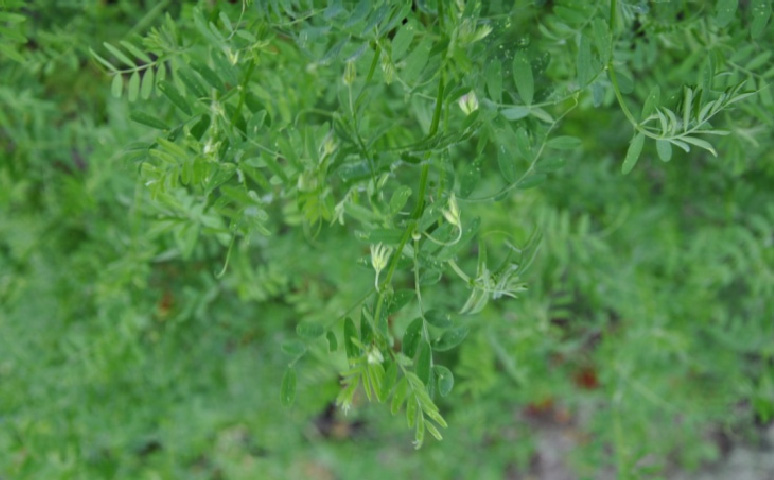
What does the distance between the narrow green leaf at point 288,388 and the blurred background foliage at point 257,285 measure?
1.25ft

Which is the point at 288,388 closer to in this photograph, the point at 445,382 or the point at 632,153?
the point at 445,382

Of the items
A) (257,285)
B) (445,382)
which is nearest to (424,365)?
(445,382)

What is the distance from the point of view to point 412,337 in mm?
553

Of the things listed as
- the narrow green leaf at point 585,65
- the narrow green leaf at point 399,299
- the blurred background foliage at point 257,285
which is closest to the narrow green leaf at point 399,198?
the narrow green leaf at point 399,299

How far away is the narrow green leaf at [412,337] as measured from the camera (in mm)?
549

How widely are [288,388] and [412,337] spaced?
4.3 inches

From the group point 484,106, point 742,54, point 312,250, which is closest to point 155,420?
point 312,250

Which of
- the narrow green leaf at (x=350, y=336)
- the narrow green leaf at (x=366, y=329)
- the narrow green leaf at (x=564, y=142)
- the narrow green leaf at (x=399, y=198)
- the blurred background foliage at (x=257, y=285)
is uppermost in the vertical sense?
the narrow green leaf at (x=399, y=198)

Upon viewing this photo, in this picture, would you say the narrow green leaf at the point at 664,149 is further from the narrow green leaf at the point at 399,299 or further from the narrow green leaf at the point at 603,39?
the narrow green leaf at the point at 399,299

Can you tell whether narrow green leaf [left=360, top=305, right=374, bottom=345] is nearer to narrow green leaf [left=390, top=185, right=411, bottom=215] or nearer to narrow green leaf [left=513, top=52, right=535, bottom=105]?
narrow green leaf [left=390, top=185, right=411, bottom=215]

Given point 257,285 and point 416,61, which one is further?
point 257,285

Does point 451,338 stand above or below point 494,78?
below

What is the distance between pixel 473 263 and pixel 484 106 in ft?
1.81

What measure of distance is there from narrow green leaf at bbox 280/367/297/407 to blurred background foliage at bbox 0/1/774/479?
1.25 ft
